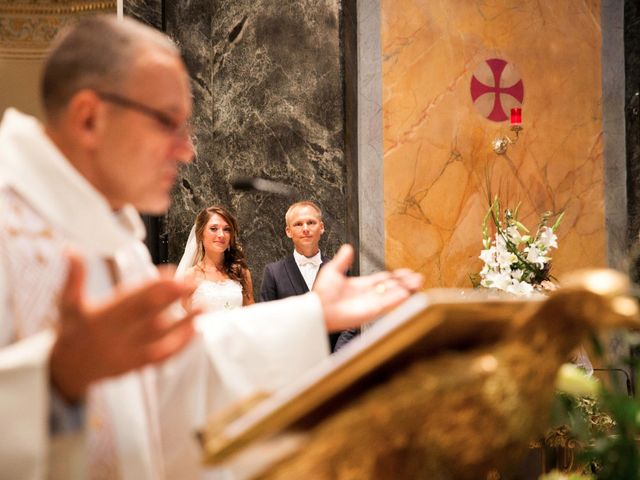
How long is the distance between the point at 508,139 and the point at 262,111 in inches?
91.8

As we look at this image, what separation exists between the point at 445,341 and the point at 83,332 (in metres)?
0.54

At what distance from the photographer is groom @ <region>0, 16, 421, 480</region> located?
1.26 meters

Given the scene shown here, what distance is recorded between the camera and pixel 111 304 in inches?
47.1

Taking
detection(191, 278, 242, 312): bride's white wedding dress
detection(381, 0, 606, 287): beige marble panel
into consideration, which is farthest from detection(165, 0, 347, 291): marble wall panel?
detection(381, 0, 606, 287): beige marble panel

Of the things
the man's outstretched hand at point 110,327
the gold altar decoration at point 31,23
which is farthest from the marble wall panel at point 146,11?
the man's outstretched hand at point 110,327

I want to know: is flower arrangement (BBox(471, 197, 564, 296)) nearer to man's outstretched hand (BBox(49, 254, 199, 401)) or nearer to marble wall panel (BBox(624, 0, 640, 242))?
marble wall panel (BBox(624, 0, 640, 242))

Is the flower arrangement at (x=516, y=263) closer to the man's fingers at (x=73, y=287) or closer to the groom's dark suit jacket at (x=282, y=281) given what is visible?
the groom's dark suit jacket at (x=282, y=281)

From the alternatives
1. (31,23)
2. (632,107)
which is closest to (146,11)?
(31,23)

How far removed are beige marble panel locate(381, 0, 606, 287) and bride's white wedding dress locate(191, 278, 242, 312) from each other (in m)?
1.37

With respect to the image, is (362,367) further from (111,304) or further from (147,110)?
(147,110)

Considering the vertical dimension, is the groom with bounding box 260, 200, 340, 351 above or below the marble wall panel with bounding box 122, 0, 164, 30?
below

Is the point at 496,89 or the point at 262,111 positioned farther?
the point at 496,89

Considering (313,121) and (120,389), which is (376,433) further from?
(313,121)

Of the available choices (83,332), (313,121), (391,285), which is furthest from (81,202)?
(313,121)
